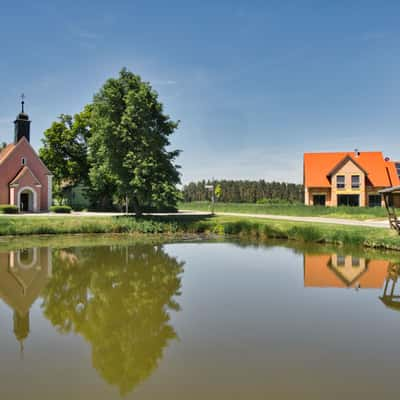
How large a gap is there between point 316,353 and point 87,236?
2007 centimetres

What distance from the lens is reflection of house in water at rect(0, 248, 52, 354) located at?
8.04 m

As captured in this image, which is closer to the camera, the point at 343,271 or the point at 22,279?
the point at 22,279

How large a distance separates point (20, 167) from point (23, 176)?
1.75m

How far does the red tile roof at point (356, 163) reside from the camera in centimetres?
4241

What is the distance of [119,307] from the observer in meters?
8.52

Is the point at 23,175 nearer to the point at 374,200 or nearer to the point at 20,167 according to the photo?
the point at 20,167

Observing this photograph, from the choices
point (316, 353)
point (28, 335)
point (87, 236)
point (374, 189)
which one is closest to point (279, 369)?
point (316, 353)

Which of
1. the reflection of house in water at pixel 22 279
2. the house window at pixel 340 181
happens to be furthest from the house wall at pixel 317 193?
the reflection of house in water at pixel 22 279

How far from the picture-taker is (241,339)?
655cm

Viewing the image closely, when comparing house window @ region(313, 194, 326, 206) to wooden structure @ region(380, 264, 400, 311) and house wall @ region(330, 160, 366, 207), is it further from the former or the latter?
wooden structure @ region(380, 264, 400, 311)

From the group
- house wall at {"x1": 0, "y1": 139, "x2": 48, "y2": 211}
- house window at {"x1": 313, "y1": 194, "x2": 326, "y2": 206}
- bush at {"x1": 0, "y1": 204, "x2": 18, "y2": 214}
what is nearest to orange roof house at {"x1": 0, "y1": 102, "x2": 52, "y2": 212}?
house wall at {"x1": 0, "y1": 139, "x2": 48, "y2": 211}

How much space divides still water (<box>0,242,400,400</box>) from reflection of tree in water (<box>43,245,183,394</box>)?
3 cm

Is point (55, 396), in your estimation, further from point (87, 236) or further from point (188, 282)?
point (87, 236)

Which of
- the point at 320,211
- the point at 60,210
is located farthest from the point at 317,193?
the point at 60,210
